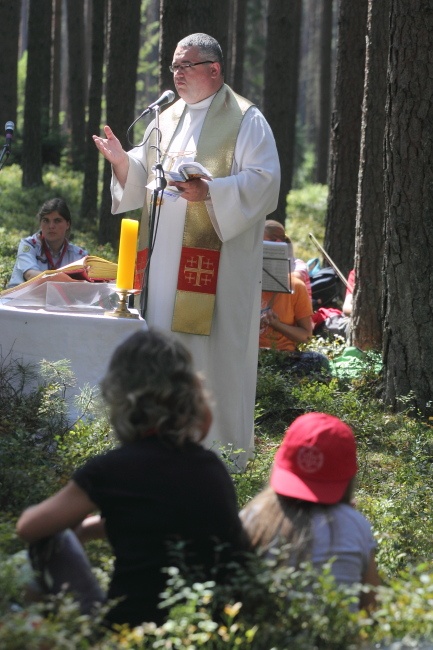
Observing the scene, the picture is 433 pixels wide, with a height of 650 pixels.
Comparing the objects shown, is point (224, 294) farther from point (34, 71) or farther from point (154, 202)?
point (34, 71)

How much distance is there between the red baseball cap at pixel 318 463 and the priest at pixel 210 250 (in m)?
2.93

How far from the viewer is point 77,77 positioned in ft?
79.7

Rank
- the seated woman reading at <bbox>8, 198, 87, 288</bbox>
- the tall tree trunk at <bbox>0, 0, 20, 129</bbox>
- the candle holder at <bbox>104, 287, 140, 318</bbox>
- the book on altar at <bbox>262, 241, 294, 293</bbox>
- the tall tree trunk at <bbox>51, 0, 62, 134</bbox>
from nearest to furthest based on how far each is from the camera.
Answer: the candle holder at <bbox>104, 287, 140, 318</bbox>, the seated woman reading at <bbox>8, 198, 87, 288</bbox>, the book on altar at <bbox>262, 241, 294, 293</bbox>, the tall tree trunk at <bbox>0, 0, 20, 129</bbox>, the tall tree trunk at <bbox>51, 0, 62, 134</bbox>

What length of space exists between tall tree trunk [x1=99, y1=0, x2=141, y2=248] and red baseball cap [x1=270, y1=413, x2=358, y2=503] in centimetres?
1129

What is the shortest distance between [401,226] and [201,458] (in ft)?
15.8

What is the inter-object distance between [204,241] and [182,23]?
4.53 metres

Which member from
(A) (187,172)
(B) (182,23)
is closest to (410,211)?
(A) (187,172)

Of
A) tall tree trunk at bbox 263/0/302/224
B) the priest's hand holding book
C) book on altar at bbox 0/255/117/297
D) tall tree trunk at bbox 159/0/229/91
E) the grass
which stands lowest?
the grass

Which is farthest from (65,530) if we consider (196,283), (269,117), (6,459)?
(269,117)

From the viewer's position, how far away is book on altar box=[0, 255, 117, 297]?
6.13m

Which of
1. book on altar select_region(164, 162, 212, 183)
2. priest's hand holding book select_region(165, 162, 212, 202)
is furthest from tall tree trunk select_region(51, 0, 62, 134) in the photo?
book on altar select_region(164, 162, 212, 183)

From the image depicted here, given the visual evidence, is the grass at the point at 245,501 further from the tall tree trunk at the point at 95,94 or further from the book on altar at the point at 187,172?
the tall tree trunk at the point at 95,94

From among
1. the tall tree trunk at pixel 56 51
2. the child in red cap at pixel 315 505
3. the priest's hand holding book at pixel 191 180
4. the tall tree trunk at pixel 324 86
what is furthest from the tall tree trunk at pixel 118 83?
the tall tree trunk at pixel 324 86

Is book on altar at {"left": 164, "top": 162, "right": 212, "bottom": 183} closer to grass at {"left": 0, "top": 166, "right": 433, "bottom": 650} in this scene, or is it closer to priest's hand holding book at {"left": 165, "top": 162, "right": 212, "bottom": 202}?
priest's hand holding book at {"left": 165, "top": 162, "right": 212, "bottom": 202}
